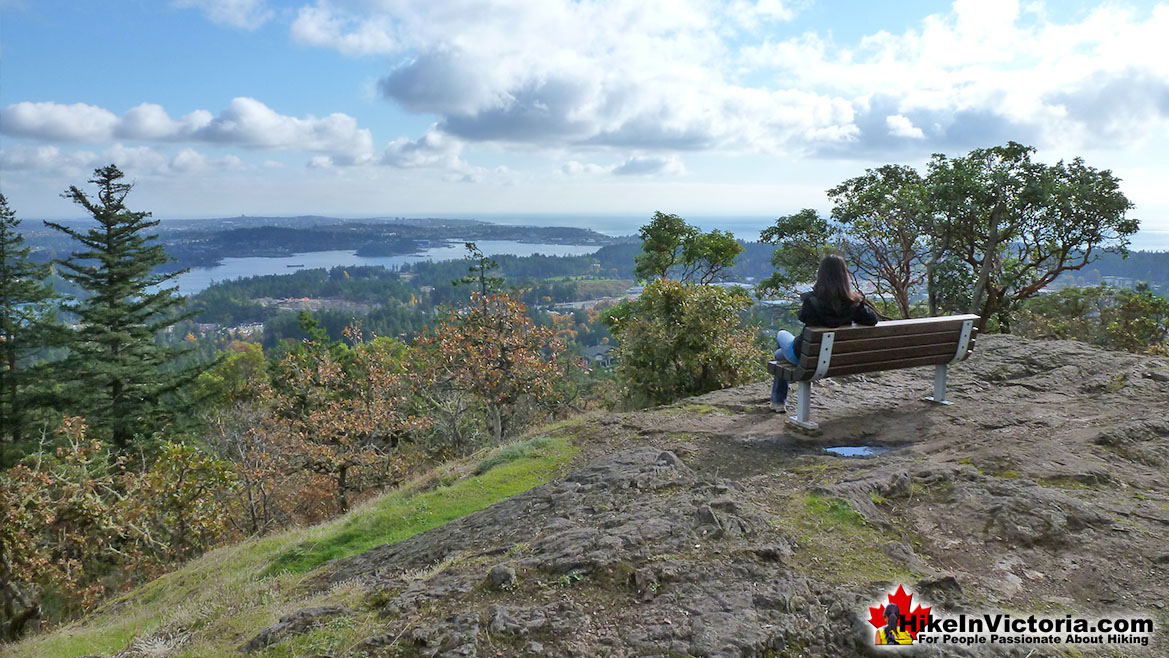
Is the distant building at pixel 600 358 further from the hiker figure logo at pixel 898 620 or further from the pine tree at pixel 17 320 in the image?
the pine tree at pixel 17 320

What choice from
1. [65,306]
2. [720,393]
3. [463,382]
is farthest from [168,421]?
[720,393]

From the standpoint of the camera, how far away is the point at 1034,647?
249 centimetres

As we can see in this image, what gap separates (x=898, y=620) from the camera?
258 centimetres

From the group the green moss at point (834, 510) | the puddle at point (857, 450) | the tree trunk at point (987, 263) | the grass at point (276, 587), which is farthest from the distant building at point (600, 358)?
the tree trunk at point (987, 263)

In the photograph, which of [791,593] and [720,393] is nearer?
[791,593]

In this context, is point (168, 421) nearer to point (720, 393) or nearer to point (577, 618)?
point (720, 393)

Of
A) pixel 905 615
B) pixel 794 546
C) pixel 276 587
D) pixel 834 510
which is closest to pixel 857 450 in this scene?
pixel 834 510

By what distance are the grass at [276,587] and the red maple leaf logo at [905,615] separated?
2244 millimetres

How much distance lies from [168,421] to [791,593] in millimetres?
33310

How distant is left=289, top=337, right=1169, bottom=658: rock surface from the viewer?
2.65m

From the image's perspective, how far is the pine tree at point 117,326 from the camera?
88.5 feet

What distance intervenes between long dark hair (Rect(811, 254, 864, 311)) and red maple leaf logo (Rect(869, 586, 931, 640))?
364 cm

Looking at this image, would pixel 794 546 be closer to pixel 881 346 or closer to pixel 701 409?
pixel 881 346

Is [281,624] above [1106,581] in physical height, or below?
below
